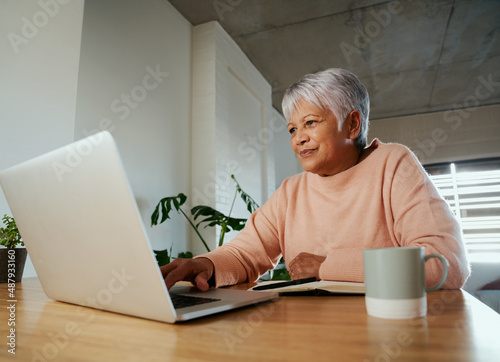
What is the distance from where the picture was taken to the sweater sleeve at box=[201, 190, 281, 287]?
103 cm

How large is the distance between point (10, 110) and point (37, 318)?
48.6 inches

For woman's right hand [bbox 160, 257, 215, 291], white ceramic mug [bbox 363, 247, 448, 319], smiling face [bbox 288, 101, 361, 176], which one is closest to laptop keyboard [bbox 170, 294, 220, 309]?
woman's right hand [bbox 160, 257, 215, 291]

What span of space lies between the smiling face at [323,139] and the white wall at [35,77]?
3.65ft

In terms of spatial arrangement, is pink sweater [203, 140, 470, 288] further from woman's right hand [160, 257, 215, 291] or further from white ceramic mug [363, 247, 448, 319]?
white ceramic mug [363, 247, 448, 319]

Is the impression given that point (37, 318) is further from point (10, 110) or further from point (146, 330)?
point (10, 110)

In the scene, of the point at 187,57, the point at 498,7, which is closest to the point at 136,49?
the point at 187,57

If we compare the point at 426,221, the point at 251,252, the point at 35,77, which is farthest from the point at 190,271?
the point at 35,77

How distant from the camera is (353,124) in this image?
4.30 feet

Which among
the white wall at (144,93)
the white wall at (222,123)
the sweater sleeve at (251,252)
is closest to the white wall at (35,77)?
the white wall at (144,93)

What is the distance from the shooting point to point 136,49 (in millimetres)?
2959

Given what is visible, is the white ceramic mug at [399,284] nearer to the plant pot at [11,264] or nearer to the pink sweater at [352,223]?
the pink sweater at [352,223]

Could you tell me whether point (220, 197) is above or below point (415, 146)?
below

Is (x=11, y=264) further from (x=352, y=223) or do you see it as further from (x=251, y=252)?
(x=352, y=223)

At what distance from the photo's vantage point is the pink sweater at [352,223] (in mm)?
875
